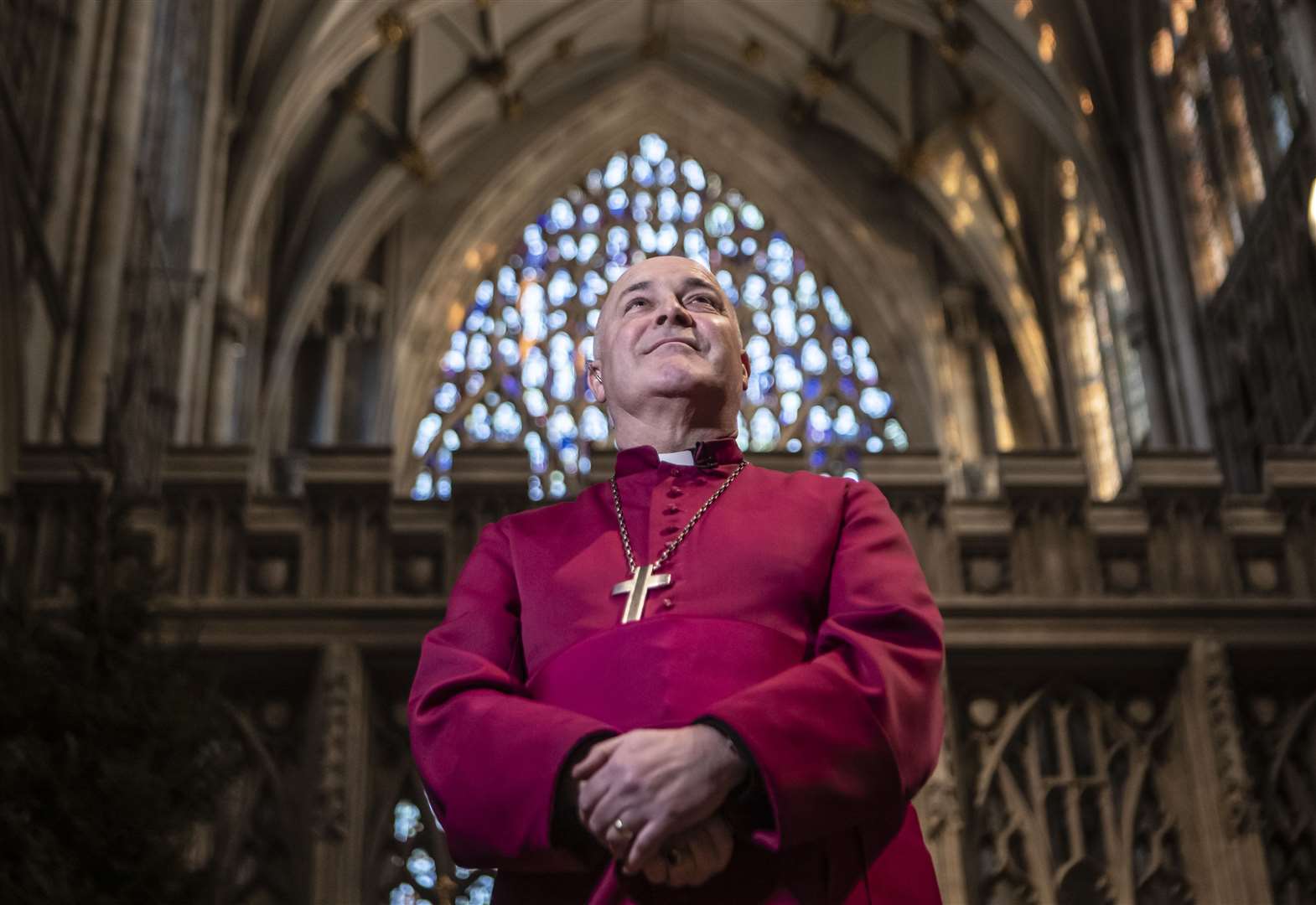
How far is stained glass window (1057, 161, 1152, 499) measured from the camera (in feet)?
43.8

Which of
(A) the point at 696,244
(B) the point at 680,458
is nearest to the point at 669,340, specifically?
(B) the point at 680,458

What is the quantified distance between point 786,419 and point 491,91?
3732 millimetres

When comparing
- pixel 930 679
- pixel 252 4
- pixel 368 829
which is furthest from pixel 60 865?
pixel 252 4

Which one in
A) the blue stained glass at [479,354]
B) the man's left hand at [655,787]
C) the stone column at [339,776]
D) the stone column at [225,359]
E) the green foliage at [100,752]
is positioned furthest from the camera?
the blue stained glass at [479,354]

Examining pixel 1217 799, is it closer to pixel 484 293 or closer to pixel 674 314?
pixel 674 314

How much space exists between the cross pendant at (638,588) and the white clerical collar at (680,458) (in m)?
0.21

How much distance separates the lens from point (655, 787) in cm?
164

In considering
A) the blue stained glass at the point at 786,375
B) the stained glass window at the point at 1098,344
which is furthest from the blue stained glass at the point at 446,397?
the stained glass window at the point at 1098,344

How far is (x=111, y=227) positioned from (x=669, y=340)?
6.68 m

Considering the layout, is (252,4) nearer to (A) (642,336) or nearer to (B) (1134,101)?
(B) (1134,101)

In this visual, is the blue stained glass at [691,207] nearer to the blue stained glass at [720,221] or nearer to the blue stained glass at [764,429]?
the blue stained glass at [720,221]

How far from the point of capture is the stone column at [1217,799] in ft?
13.0

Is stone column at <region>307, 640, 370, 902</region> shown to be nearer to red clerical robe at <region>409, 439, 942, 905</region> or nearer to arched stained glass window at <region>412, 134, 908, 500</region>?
red clerical robe at <region>409, 439, 942, 905</region>

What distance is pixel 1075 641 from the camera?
14.1 feet
